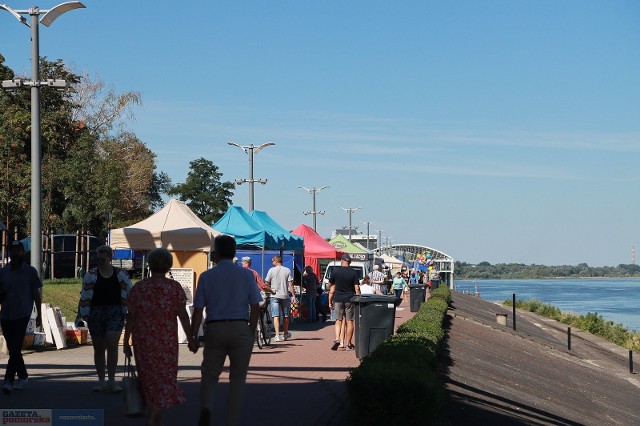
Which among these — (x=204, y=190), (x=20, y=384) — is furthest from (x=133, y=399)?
(x=204, y=190)

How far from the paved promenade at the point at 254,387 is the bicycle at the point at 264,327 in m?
0.31

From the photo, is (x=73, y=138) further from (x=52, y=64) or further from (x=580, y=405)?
(x=580, y=405)

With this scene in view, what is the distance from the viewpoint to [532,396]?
17.0 metres

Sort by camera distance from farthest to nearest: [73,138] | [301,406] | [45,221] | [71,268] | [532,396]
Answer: [73,138], [71,268], [45,221], [532,396], [301,406]

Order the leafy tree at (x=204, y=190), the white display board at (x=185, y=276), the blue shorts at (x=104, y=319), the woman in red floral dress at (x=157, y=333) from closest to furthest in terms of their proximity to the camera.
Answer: the woman in red floral dress at (x=157, y=333) < the blue shorts at (x=104, y=319) < the white display board at (x=185, y=276) < the leafy tree at (x=204, y=190)

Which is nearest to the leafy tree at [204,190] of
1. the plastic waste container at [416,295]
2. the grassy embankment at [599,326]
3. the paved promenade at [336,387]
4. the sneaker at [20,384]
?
the grassy embankment at [599,326]

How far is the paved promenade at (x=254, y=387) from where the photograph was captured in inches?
388

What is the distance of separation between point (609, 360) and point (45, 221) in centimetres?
2339

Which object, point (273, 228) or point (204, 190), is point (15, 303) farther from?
point (204, 190)

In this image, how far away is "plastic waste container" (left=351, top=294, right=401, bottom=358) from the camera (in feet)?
53.8

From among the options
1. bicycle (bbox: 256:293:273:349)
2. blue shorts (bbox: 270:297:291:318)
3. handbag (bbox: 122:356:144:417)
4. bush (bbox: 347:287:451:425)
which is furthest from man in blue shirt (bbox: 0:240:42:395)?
blue shorts (bbox: 270:297:291:318)

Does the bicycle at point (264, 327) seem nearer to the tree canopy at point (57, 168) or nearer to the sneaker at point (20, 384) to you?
the sneaker at point (20, 384)

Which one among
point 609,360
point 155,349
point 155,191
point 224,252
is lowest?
point 609,360

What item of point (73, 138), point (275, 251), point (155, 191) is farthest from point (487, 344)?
point (155, 191)
